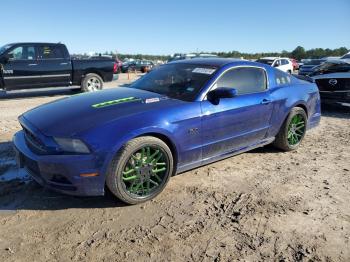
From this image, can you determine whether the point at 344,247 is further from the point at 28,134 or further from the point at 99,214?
the point at 28,134

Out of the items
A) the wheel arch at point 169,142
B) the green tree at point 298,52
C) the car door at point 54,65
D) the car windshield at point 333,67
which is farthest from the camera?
the green tree at point 298,52

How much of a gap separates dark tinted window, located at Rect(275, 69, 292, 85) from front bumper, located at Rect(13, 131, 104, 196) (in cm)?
330

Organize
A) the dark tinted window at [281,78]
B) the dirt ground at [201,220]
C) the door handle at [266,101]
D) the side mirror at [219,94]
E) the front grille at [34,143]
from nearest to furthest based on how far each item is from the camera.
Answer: the dirt ground at [201,220] < the front grille at [34,143] < the side mirror at [219,94] < the door handle at [266,101] < the dark tinted window at [281,78]

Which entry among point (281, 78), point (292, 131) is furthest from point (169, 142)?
point (292, 131)

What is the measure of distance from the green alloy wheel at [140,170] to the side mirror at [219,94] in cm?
91

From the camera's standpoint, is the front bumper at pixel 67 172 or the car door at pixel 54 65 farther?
the car door at pixel 54 65

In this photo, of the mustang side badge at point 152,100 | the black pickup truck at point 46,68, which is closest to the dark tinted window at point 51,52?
the black pickup truck at point 46,68

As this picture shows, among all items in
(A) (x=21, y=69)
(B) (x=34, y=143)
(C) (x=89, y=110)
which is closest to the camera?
(B) (x=34, y=143)

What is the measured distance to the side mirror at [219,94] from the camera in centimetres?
431

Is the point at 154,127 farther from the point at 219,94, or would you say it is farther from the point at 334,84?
the point at 334,84

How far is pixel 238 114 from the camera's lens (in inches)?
183

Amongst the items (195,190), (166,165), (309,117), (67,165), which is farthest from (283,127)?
(67,165)

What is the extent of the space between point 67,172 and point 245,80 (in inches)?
109

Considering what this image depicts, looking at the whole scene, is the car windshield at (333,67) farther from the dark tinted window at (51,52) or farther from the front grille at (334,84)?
the dark tinted window at (51,52)
